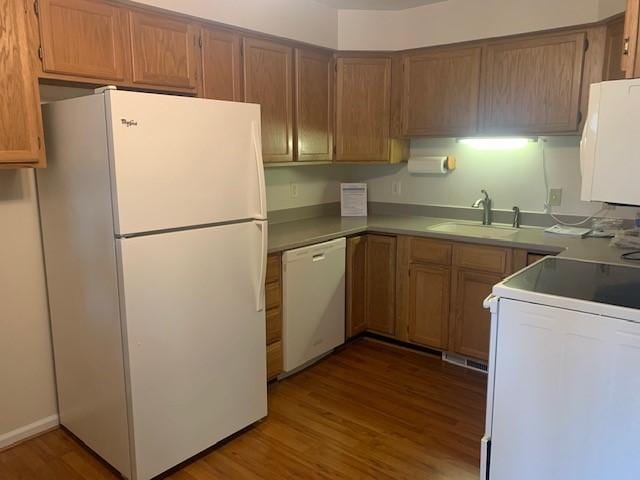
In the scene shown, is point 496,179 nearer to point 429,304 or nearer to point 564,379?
point 429,304

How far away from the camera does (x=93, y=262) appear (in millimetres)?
2066

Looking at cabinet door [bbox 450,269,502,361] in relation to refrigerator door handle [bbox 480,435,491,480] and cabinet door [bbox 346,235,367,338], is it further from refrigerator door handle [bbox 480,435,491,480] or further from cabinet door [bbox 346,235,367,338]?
refrigerator door handle [bbox 480,435,491,480]

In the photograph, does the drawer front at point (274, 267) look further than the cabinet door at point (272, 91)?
No

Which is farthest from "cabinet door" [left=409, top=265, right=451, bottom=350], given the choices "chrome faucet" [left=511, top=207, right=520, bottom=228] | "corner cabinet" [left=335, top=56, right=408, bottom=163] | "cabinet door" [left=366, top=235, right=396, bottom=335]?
"corner cabinet" [left=335, top=56, right=408, bottom=163]

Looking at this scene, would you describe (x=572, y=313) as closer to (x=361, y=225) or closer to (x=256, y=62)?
(x=361, y=225)

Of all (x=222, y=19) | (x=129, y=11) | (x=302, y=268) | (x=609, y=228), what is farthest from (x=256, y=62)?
(x=609, y=228)

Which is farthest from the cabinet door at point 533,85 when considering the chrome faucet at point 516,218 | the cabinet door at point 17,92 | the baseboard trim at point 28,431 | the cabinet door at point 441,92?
the baseboard trim at point 28,431

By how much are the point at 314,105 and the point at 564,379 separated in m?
2.39

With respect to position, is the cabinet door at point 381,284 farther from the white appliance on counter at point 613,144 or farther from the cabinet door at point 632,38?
the cabinet door at point 632,38

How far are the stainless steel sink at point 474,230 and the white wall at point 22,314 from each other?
7.67 feet

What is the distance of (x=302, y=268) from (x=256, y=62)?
1.27 meters

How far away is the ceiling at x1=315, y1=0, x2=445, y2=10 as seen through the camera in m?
3.27

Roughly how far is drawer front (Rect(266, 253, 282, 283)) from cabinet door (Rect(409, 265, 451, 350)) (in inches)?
39.6

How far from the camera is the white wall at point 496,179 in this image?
3189 mm
